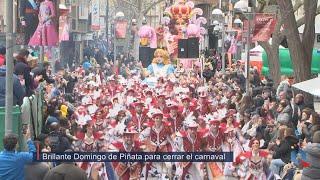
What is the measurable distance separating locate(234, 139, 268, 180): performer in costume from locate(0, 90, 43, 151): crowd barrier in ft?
11.0

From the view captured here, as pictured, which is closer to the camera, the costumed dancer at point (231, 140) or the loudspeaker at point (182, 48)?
the costumed dancer at point (231, 140)

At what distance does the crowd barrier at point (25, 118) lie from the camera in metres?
13.9

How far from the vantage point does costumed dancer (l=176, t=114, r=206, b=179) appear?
14453mm

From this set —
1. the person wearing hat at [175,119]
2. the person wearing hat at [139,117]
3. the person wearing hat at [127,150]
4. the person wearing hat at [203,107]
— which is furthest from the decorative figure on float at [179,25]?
the person wearing hat at [127,150]

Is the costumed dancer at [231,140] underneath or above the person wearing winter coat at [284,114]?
underneath

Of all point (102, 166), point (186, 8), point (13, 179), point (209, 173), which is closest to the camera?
point (13, 179)

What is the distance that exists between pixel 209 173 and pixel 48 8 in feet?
14.3

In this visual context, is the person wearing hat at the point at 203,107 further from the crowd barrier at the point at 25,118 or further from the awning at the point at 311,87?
the crowd barrier at the point at 25,118

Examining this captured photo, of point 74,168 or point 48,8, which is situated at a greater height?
point 48,8

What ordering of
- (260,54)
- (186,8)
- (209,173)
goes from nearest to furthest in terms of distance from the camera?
1. (209,173)
2. (186,8)
3. (260,54)

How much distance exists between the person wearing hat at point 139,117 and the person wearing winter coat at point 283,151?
3.52 metres

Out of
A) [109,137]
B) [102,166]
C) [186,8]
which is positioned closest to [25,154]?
[102,166]

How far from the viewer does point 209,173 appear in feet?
47.3

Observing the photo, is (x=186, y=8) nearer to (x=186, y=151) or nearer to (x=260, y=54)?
(x=260, y=54)
